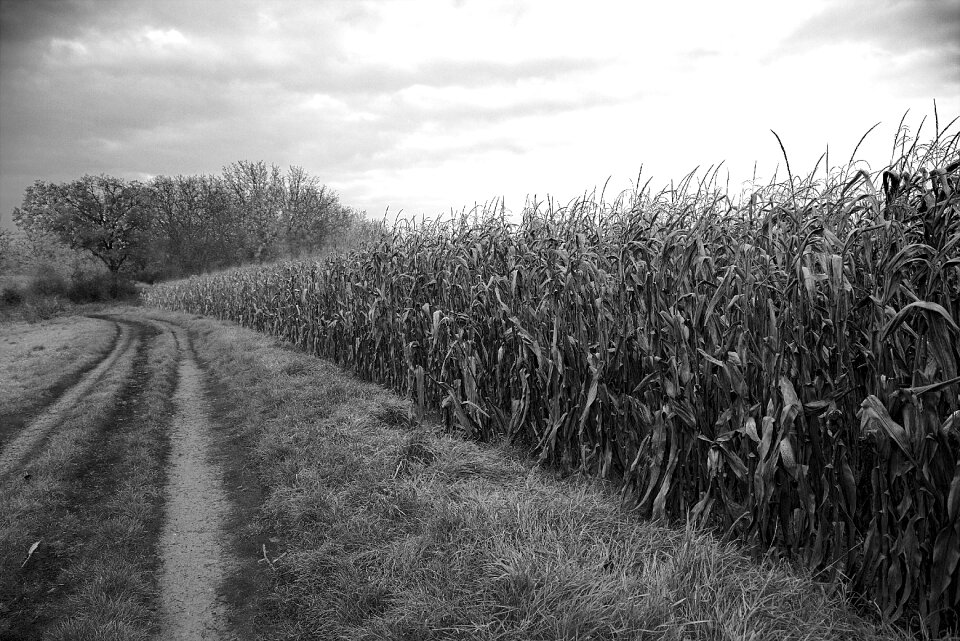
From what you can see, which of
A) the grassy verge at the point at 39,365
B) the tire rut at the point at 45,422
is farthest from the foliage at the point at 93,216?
the tire rut at the point at 45,422

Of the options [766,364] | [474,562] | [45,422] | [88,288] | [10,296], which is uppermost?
[766,364]

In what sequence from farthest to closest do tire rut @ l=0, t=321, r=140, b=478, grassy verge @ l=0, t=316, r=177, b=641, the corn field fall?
tire rut @ l=0, t=321, r=140, b=478 → grassy verge @ l=0, t=316, r=177, b=641 → the corn field

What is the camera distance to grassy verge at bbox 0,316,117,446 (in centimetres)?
771

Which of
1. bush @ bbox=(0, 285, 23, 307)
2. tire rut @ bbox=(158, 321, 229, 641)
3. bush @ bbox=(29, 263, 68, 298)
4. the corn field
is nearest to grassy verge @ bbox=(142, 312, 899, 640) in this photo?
tire rut @ bbox=(158, 321, 229, 641)

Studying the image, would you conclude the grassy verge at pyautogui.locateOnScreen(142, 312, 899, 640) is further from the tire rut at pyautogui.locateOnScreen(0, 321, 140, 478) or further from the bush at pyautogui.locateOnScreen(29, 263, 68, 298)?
the bush at pyautogui.locateOnScreen(29, 263, 68, 298)

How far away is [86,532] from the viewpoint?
4.26m

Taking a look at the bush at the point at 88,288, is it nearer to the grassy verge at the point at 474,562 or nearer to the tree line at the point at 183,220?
the tree line at the point at 183,220

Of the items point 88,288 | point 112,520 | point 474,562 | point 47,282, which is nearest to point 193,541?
point 112,520

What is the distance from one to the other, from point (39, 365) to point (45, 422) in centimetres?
489

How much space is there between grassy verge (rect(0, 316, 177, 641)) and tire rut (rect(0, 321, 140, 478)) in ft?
0.58

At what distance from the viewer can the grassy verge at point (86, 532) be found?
10.5ft

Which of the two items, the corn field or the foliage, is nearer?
the corn field

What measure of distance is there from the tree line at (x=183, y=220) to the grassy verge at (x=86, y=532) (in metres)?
34.6

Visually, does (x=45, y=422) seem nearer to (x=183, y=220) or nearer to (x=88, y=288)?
(x=88, y=288)
